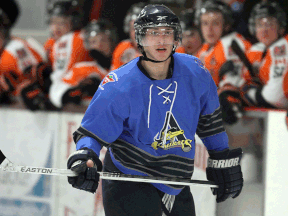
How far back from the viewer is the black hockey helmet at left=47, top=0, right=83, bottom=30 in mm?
4273

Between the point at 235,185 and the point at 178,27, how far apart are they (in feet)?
2.23

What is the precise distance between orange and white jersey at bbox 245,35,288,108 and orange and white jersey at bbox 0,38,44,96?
1920 mm

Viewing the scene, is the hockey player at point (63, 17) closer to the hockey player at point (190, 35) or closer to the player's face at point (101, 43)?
the player's face at point (101, 43)


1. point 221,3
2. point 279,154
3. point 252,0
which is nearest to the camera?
point 279,154

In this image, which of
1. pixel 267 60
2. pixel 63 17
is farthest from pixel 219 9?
pixel 63 17

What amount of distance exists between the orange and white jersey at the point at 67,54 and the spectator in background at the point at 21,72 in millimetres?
116

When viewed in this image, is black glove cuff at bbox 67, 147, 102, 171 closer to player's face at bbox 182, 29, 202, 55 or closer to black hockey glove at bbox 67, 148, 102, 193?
black hockey glove at bbox 67, 148, 102, 193

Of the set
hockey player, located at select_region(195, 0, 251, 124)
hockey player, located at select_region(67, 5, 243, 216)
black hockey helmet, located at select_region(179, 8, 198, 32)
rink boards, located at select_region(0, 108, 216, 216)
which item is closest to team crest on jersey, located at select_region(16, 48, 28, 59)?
rink boards, located at select_region(0, 108, 216, 216)

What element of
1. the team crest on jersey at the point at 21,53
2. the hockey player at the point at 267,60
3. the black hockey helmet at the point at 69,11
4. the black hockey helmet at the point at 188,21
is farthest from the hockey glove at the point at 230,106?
the team crest on jersey at the point at 21,53

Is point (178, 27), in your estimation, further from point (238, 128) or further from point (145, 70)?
point (238, 128)

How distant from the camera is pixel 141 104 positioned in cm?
191

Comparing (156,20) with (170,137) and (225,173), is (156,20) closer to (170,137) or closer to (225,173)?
(170,137)

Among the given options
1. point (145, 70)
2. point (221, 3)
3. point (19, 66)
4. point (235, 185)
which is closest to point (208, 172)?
point (235, 185)

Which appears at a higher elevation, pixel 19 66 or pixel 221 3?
pixel 221 3
